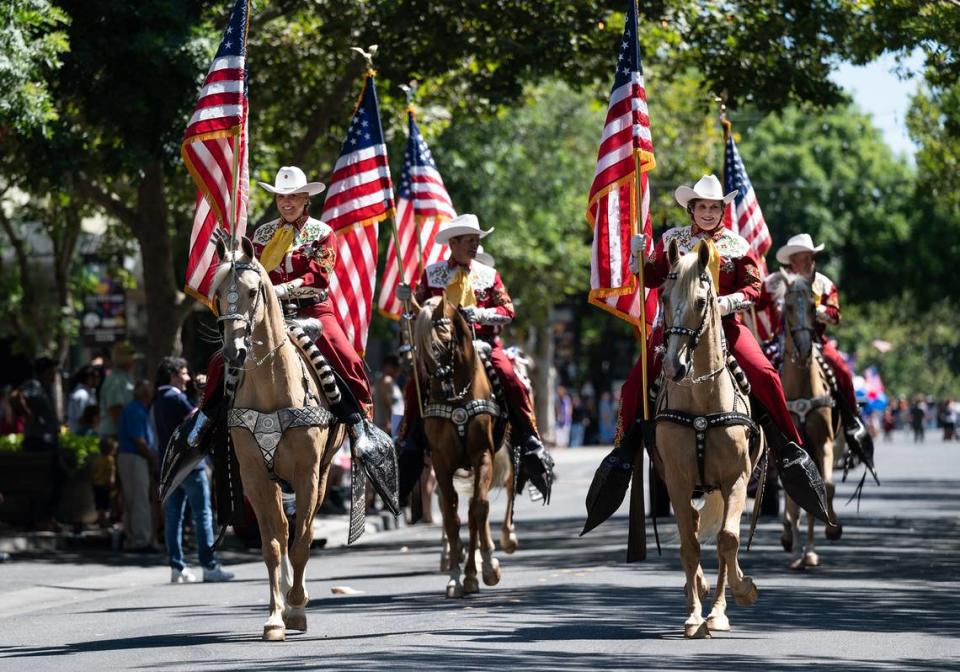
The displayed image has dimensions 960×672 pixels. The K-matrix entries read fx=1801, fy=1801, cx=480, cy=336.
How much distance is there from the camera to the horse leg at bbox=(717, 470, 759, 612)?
11547 mm

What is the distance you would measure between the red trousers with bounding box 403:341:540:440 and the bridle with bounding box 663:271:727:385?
12.8 ft

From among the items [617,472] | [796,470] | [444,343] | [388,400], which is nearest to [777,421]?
[796,470]

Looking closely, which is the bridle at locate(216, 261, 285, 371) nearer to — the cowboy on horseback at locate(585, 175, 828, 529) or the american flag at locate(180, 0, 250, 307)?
the american flag at locate(180, 0, 250, 307)

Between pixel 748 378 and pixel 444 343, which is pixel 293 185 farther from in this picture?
pixel 748 378

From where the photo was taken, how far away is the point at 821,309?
679 inches

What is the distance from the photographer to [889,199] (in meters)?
66.1

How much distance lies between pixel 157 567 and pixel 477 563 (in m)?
5.46

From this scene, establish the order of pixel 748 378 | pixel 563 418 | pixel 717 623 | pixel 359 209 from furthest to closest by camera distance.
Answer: pixel 563 418, pixel 359 209, pixel 748 378, pixel 717 623

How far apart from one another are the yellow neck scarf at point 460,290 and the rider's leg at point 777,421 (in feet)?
10.6

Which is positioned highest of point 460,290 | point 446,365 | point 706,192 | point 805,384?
point 706,192

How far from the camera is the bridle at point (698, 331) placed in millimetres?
11070

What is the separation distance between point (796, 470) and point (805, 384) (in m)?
4.73

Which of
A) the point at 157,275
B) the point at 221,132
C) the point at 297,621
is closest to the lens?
the point at 297,621

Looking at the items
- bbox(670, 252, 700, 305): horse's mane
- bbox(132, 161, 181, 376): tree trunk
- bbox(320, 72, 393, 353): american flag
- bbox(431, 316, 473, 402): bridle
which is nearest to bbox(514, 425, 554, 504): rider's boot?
bbox(431, 316, 473, 402): bridle
